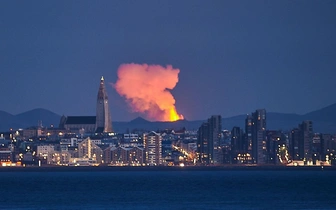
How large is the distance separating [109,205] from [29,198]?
12.3 metres

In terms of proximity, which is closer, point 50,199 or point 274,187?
point 50,199

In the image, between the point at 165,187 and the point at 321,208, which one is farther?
the point at 165,187

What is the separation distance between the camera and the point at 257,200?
93.0 meters

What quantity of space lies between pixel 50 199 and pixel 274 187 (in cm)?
2895

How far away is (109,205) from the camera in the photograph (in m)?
87.4

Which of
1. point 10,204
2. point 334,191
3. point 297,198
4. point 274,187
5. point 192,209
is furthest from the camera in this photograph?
point 274,187

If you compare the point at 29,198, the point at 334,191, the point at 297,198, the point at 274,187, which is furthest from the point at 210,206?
the point at 274,187

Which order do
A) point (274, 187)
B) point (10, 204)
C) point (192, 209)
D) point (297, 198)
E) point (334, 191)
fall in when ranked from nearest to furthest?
point (192, 209), point (10, 204), point (297, 198), point (334, 191), point (274, 187)

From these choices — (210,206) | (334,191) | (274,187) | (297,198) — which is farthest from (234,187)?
(210,206)

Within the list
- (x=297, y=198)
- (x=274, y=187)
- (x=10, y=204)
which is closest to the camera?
(x=10, y=204)

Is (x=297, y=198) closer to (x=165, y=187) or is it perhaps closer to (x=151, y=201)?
(x=151, y=201)

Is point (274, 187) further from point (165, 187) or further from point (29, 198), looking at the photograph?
point (29, 198)

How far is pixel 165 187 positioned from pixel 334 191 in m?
18.7

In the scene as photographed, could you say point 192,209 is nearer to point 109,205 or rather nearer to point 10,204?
point 109,205
